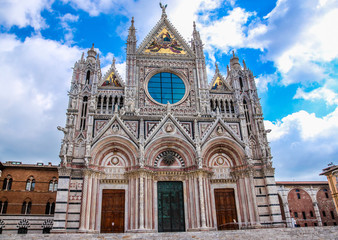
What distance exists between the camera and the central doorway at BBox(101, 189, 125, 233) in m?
18.0

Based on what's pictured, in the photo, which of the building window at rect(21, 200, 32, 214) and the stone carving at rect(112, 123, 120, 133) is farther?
the building window at rect(21, 200, 32, 214)

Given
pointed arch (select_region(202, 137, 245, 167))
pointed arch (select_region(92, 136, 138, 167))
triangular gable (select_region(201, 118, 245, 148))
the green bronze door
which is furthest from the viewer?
triangular gable (select_region(201, 118, 245, 148))

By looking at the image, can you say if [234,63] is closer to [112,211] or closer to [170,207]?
[170,207]

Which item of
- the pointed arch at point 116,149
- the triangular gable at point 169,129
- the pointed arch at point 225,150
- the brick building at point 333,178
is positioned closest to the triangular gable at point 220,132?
the pointed arch at point 225,150

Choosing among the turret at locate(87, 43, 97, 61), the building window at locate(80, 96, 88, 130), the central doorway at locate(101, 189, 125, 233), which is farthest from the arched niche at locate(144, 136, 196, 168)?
the turret at locate(87, 43, 97, 61)

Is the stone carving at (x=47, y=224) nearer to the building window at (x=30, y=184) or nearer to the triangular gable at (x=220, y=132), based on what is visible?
the building window at (x=30, y=184)

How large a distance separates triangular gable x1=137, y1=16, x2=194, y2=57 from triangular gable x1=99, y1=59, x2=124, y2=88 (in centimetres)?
317

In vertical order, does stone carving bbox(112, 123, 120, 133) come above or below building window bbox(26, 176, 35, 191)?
above

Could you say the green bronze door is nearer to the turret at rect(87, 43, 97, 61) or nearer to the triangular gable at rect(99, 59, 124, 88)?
the triangular gable at rect(99, 59, 124, 88)

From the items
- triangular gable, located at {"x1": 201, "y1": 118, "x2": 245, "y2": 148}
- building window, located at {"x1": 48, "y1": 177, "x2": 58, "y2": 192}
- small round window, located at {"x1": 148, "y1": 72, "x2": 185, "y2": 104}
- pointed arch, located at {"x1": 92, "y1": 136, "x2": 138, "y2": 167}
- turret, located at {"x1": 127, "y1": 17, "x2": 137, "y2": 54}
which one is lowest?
building window, located at {"x1": 48, "y1": 177, "x2": 58, "y2": 192}

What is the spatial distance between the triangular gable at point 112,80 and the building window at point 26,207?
1388 cm

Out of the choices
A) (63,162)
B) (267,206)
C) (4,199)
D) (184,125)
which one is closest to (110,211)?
(63,162)

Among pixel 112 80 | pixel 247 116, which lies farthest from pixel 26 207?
pixel 247 116

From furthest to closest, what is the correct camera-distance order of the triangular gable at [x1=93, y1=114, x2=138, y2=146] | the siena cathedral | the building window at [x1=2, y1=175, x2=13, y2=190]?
the building window at [x1=2, y1=175, x2=13, y2=190], the triangular gable at [x1=93, y1=114, x2=138, y2=146], the siena cathedral
